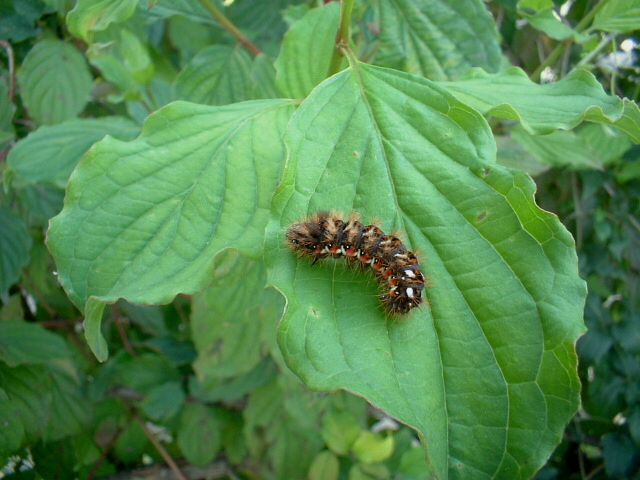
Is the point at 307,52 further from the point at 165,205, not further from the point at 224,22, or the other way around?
the point at 165,205

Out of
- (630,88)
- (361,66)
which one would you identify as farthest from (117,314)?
(630,88)

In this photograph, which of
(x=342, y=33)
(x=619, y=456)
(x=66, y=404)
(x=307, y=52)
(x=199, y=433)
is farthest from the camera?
(x=619, y=456)

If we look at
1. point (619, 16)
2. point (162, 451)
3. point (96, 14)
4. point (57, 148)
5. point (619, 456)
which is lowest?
point (619, 456)

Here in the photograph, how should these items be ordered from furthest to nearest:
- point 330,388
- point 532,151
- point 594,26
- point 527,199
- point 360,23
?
point 532,151, point 360,23, point 594,26, point 527,199, point 330,388

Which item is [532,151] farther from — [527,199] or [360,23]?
[527,199]

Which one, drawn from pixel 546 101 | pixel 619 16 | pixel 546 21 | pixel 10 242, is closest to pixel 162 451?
pixel 10 242

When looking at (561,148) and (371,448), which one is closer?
(371,448)

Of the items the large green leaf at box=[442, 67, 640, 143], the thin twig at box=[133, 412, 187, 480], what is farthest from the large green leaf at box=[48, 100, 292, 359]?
the thin twig at box=[133, 412, 187, 480]
